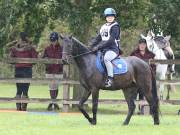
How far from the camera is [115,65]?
13.7 meters

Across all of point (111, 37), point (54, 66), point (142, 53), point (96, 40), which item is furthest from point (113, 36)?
point (54, 66)

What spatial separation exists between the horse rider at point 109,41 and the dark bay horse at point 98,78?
0.23 m

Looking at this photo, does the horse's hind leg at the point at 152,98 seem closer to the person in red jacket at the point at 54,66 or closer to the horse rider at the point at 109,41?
the horse rider at the point at 109,41

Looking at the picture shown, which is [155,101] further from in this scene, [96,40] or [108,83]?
[96,40]

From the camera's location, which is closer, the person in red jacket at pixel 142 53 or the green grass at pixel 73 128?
the green grass at pixel 73 128

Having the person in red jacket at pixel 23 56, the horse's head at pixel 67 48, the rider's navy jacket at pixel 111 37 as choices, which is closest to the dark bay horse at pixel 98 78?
the horse's head at pixel 67 48

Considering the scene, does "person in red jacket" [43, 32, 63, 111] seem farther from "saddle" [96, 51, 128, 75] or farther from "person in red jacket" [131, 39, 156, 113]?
"saddle" [96, 51, 128, 75]

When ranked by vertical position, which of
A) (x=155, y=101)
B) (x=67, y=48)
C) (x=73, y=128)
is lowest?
(x=73, y=128)

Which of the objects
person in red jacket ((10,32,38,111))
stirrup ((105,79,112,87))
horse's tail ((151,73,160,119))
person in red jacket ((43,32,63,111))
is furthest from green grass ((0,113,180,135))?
person in red jacket ((43,32,63,111))

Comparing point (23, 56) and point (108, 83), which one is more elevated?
point (23, 56)

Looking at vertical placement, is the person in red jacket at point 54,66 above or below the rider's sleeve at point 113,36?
below

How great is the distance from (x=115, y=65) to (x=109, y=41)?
2.21 ft

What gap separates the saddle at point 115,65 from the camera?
44.8 feet

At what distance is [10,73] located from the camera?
121 feet
